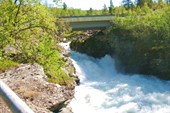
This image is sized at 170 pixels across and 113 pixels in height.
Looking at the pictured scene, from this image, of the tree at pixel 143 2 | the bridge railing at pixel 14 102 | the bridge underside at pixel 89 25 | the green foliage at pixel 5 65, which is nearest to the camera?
the bridge railing at pixel 14 102

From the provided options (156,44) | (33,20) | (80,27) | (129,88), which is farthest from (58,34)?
(80,27)

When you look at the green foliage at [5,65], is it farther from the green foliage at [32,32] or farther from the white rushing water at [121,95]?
the white rushing water at [121,95]

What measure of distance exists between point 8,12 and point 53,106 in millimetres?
6564

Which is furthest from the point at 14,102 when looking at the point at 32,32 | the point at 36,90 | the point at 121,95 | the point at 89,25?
the point at 89,25

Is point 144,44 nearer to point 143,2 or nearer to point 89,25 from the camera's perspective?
point 89,25

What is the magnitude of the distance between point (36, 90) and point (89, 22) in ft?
130

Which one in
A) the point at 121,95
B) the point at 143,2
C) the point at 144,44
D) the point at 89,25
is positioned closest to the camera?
A: the point at 121,95

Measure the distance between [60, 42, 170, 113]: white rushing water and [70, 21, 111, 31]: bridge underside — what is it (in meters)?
10.5

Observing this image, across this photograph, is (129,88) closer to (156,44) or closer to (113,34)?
(156,44)

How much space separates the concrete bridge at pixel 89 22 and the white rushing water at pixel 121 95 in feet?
33.6

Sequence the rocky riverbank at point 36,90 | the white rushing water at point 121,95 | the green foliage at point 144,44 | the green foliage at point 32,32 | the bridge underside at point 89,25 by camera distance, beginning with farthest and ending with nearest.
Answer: the bridge underside at point 89,25 < the green foliage at point 144,44 < the white rushing water at point 121,95 < the green foliage at point 32,32 < the rocky riverbank at point 36,90

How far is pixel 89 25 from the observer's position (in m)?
48.5

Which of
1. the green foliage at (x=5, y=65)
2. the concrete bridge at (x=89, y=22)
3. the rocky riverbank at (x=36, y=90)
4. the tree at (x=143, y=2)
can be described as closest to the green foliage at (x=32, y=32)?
the green foliage at (x=5, y=65)

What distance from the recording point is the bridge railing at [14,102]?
250 cm
